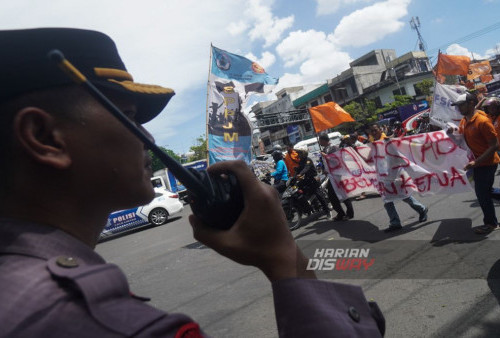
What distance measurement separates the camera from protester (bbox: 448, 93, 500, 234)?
176 inches

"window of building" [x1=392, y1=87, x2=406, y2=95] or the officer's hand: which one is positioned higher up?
"window of building" [x1=392, y1=87, x2=406, y2=95]

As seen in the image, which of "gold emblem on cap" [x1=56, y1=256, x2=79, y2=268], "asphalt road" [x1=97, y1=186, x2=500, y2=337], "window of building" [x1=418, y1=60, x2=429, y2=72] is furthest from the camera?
"window of building" [x1=418, y1=60, x2=429, y2=72]

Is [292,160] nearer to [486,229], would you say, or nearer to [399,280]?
[486,229]

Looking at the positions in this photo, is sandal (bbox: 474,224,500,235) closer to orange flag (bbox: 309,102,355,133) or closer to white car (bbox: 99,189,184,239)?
orange flag (bbox: 309,102,355,133)

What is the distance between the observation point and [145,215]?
12.8 m

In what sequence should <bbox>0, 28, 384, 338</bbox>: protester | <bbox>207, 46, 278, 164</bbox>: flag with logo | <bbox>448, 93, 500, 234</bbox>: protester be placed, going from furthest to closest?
<bbox>207, 46, 278, 164</bbox>: flag with logo, <bbox>448, 93, 500, 234</bbox>: protester, <bbox>0, 28, 384, 338</bbox>: protester

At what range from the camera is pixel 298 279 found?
2.69 feet

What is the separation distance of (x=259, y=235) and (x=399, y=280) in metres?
3.52

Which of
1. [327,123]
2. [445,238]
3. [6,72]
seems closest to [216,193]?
[6,72]

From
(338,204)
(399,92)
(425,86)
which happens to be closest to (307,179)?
(338,204)

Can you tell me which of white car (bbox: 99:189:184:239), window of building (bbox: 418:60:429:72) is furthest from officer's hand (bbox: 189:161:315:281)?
window of building (bbox: 418:60:429:72)

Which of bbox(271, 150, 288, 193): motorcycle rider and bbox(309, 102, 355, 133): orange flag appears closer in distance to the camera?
bbox(271, 150, 288, 193): motorcycle rider

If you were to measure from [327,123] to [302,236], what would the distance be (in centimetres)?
387

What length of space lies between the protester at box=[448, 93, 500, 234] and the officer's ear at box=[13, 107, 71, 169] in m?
4.86
